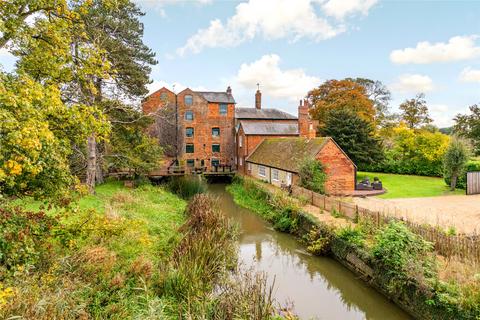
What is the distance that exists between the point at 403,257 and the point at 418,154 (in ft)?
78.4

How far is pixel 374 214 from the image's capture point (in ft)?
38.3

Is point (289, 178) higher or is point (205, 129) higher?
point (205, 129)

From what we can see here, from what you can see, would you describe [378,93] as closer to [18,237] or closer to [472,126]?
[472,126]

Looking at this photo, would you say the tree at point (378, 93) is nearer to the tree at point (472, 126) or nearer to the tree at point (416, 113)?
the tree at point (416, 113)

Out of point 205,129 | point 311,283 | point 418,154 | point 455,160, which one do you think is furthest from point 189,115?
point 311,283

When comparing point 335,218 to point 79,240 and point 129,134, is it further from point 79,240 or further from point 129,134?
point 129,134

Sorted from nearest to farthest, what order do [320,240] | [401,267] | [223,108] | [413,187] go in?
[401,267] → [320,240] → [413,187] → [223,108]

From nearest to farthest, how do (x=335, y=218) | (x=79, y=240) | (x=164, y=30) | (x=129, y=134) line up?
1. (x=79, y=240)
2. (x=335, y=218)
3. (x=164, y=30)
4. (x=129, y=134)

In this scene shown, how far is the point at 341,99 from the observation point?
40125 mm

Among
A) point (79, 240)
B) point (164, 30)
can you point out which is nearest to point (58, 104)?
point (79, 240)

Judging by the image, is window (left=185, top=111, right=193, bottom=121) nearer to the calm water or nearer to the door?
the door

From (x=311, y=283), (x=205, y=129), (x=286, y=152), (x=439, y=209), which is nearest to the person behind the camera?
(x=311, y=283)

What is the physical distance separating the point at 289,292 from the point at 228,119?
2854 centimetres

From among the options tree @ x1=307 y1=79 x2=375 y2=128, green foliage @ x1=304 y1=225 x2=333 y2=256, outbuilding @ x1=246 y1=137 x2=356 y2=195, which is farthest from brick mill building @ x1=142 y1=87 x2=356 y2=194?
green foliage @ x1=304 y1=225 x2=333 y2=256
